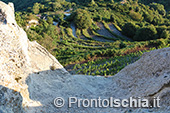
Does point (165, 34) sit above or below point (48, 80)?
below

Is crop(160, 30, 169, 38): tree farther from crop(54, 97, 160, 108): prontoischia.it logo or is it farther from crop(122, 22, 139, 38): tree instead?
crop(54, 97, 160, 108): prontoischia.it logo

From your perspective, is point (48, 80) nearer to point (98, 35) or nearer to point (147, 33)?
point (147, 33)

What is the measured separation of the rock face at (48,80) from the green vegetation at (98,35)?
6313 mm

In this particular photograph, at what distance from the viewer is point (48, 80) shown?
42.2ft

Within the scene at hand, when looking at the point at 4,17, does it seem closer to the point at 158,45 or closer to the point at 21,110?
the point at 21,110

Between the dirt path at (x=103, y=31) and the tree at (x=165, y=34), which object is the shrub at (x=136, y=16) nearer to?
the dirt path at (x=103, y=31)

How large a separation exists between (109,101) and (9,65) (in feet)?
21.7

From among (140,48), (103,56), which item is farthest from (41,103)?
(140,48)

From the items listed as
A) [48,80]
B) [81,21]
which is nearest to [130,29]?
[81,21]

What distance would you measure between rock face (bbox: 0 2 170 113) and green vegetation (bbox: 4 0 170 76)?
6.31 meters

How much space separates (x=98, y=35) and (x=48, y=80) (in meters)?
49.0

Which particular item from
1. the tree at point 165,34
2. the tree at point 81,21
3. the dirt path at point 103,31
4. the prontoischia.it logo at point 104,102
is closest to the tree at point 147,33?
the tree at point 165,34

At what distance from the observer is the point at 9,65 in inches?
319

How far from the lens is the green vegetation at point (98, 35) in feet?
85.9
